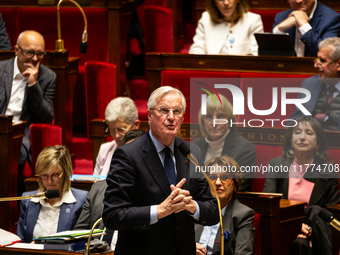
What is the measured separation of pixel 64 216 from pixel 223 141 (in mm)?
452

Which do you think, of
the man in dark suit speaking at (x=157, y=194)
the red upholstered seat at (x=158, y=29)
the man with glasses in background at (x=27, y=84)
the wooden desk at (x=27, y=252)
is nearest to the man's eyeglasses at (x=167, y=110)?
the man in dark suit speaking at (x=157, y=194)

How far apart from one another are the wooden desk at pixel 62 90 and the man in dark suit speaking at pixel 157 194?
0.95m

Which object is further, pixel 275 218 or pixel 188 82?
pixel 188 82

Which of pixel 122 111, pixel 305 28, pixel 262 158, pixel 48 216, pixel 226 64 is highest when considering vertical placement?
pixel 305 28

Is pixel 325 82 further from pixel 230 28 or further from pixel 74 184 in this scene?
pixel 74 184

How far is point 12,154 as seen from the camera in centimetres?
154

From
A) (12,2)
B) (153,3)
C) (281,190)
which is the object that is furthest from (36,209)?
(153,3)

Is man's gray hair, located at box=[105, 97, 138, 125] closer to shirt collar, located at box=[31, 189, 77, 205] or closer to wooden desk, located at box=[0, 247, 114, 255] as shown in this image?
shirt collar, located at box=[31, 189, 77, 205]

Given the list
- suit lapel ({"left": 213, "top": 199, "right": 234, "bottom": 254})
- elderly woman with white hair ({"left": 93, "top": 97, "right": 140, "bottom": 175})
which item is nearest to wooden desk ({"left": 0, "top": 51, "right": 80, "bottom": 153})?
elderly woman with white hair ({"left": 93, "top": 97, "right": 140, "bottom": 175})

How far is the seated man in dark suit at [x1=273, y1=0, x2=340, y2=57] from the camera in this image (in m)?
1.72

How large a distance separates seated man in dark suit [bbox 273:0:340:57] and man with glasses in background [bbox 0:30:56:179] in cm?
77

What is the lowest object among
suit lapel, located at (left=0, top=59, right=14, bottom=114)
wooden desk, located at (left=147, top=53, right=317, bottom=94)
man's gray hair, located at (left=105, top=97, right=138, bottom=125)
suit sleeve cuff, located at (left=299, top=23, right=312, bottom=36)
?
man's gray hair, located at (left=105, top=97, right=138, bottom=125)

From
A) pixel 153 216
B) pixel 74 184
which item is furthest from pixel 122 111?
pixel 153 216

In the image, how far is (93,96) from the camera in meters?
1.94
